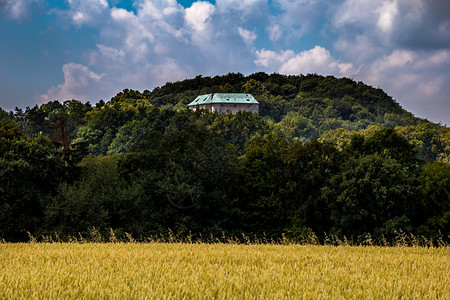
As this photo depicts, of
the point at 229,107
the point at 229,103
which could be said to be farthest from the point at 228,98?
the point at 229,107

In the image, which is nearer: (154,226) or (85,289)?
(85,289)

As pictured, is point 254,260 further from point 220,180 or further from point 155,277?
point 220,180

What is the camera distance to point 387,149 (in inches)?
1624

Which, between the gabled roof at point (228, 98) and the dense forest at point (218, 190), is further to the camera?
the gabled roof at point (228, 98)

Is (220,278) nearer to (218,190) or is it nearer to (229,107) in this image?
(218,190)

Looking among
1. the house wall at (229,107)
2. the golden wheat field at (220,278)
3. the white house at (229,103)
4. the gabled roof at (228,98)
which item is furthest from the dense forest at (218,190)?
the gabled roof at (228,98)

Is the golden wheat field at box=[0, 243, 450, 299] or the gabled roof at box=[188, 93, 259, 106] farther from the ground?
the gabled roof at box=[188, 93, 259, 106]

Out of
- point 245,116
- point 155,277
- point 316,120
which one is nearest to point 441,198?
point 155,277

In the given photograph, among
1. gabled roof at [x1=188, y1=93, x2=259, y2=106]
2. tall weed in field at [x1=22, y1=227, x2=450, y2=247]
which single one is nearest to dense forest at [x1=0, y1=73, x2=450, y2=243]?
tall weed in field at [x1=22, y1=227, x2=450, y2=247]

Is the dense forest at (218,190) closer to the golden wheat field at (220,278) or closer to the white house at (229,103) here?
the golden wheat field at (220,278)

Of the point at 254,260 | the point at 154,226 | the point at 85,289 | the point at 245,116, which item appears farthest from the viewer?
the point at 245,116

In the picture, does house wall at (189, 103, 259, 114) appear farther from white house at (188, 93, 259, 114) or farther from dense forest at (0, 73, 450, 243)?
dense forest at (0, 73, 450, 243)

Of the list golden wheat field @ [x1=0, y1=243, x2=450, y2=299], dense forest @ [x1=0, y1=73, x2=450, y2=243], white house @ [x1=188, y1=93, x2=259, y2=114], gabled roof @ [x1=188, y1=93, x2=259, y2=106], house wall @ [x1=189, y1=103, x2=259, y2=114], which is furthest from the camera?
gabled roof @ [x1=188, y1=93, x2=259, y2=106]

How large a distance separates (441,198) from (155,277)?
118 feet
